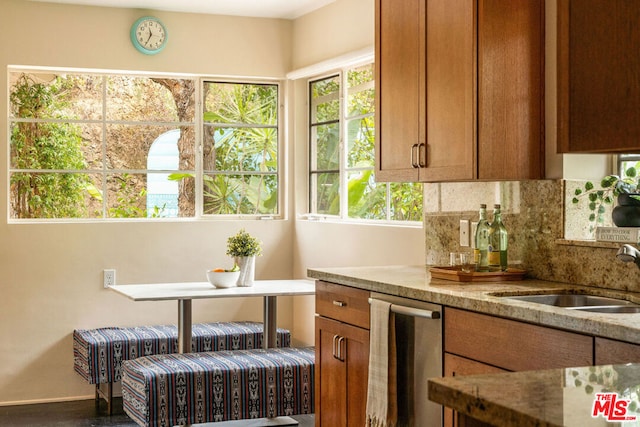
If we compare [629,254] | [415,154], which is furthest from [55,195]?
[629,254]

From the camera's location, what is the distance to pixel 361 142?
5.11 metres

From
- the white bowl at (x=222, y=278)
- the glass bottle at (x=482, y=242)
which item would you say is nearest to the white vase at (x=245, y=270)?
the white bowl at (x=222, y=278)

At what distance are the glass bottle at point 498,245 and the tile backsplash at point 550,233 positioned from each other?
94mm

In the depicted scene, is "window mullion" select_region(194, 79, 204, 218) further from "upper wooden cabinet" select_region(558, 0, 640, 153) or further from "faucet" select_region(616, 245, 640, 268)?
"upper wooden cabinet" select_region(558, 0, 640, 153)

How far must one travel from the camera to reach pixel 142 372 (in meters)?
4.07

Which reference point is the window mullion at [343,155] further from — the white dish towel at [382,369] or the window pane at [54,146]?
the white dish towel at [382,369]

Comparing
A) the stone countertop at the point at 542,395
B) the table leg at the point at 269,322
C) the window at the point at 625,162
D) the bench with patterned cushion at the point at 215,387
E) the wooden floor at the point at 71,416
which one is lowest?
the wooden floor at the point at 71,416

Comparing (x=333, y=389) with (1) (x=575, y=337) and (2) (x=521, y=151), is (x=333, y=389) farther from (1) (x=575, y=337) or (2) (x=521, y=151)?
(1) (x=575, y=337)

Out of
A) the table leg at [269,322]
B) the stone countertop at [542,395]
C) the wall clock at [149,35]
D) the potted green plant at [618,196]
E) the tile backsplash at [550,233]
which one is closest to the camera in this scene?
the stone countertop at [542,395]

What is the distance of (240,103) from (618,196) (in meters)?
3.48

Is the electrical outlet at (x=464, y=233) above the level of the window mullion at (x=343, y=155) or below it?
below

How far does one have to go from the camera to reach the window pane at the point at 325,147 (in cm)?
545

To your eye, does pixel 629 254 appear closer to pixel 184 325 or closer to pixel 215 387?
pixel 215 387

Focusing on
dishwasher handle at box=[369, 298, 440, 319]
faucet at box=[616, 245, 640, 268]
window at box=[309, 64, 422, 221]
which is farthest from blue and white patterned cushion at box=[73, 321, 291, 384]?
faucet at box=[616, 245, 640, 268]
